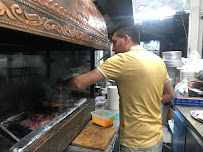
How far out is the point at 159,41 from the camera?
534 cm

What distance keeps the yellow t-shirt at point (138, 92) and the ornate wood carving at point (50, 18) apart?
40cm

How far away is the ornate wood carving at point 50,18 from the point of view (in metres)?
0.67

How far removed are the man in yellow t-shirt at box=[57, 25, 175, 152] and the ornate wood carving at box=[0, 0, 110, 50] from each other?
37cm

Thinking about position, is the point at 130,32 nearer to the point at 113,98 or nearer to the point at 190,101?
the point at 113,98

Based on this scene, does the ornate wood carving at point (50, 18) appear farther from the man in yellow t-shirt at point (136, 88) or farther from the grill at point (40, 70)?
the man in yellow t-shirt at point (136, 88)

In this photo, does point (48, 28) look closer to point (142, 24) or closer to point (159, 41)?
point (142, 24)

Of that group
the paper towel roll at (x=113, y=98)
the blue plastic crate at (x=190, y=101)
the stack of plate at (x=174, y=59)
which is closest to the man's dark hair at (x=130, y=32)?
the paper towel roll at (x=113, y=98)

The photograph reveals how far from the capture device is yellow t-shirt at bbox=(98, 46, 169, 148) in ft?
4.49

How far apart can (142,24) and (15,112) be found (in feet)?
15.2

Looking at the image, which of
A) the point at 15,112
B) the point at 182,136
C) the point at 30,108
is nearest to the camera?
the point at 15,112

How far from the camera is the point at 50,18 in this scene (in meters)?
0.93

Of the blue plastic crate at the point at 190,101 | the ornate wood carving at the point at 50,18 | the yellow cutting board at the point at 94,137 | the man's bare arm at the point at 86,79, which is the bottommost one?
the yellow cutting board at the point at 94,137

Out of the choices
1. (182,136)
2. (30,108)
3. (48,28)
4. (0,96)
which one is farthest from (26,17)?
(182,136)

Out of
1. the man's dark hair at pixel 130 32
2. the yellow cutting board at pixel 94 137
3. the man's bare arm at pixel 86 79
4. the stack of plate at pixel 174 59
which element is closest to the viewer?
the man's bare arm at pixel 86 79
